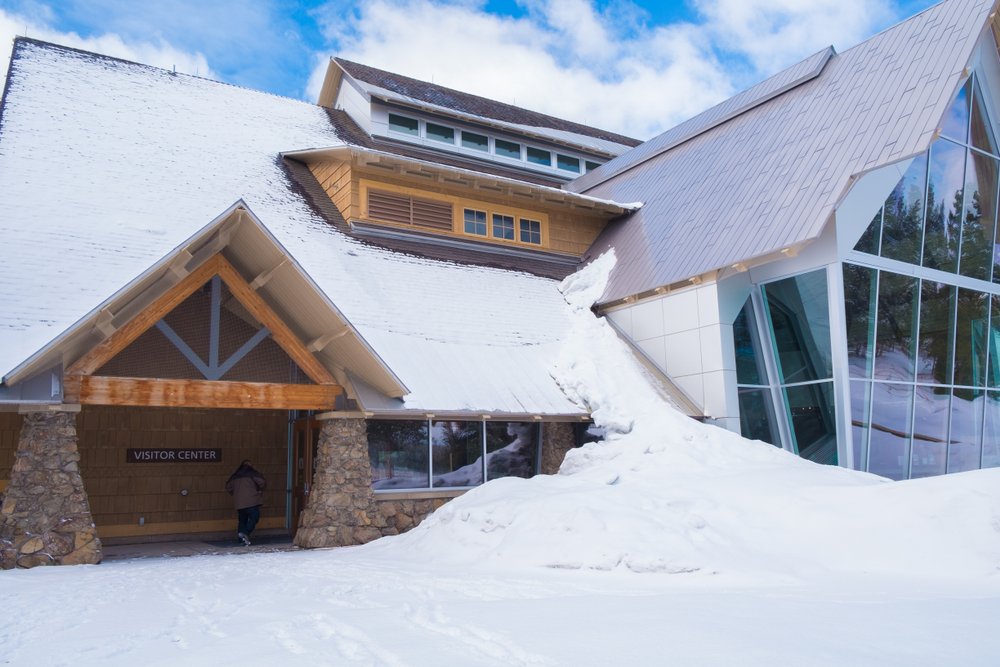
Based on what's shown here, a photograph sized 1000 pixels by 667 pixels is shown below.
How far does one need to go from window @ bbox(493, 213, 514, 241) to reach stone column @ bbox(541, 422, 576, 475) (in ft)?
18.2

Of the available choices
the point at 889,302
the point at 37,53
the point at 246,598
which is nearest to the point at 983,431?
the point at 889,302

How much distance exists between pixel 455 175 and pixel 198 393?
28.0 feet

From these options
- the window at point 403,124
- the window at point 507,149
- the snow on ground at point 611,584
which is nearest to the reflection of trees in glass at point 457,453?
the snow on ground at point 611,584

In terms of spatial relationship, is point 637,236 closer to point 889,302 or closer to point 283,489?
point 889,302

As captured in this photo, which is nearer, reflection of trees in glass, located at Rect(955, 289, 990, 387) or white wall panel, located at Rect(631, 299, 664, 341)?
white wall panel, located at Rect(631, 299, 664, 341)

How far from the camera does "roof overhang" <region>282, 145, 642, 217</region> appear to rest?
16875mm

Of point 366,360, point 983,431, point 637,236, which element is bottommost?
point 983,431

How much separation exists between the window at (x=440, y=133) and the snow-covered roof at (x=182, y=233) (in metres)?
3.37

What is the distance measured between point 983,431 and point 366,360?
1328cm

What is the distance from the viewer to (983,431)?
16969 millimetres

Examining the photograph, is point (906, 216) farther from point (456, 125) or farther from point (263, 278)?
point (263, 278)

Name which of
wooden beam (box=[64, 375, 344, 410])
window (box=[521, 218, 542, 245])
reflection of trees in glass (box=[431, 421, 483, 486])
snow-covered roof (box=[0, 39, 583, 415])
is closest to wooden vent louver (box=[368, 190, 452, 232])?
snow-covered roof (box=[0, 39, 583, 415])

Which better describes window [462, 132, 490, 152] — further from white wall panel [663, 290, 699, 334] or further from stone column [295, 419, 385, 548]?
stone column [295, 419, 385, 548]

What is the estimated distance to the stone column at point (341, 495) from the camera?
39.2 feet
